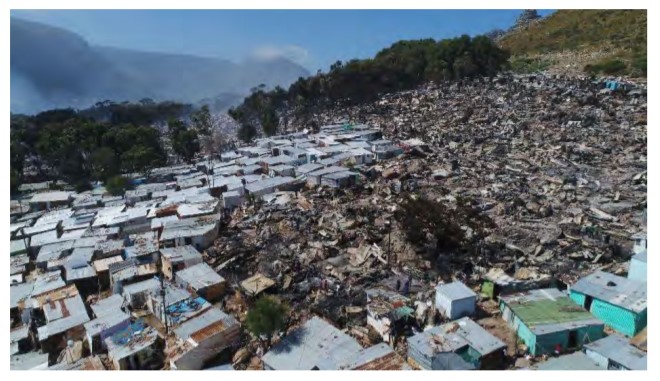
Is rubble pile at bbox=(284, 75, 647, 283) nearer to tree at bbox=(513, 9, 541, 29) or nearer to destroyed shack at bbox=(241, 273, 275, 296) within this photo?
destroyed shack at bbox=(241, 273, 275, 296)

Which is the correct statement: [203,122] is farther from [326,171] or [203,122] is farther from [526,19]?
→ [526,19]

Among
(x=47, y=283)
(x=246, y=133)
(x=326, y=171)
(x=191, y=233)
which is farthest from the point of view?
(x=246, y=133)

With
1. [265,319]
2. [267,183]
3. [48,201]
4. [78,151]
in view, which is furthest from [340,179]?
[78,151]

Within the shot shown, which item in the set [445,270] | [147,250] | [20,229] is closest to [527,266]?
[445,270]

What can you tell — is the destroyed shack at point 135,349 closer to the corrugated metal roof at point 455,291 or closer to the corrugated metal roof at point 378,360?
the corrugated metal roof at point 378,360

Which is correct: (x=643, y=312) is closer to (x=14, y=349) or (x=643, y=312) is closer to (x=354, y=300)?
(x=354, y=300)

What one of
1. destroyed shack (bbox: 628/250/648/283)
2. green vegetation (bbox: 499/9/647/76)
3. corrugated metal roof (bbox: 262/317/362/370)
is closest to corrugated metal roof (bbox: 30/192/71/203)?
corrugated metal roof (bbox: 262/317/362/370)
